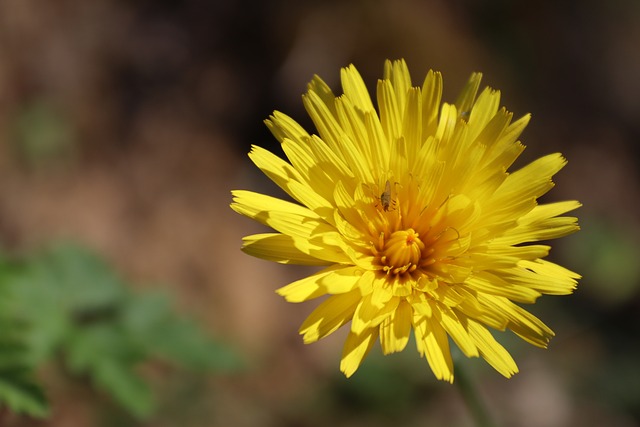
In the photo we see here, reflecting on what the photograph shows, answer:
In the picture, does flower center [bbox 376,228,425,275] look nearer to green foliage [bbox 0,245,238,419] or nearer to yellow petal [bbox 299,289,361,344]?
yellow petal [bbox 299,289,361,344]

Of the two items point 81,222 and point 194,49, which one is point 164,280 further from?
point 194,49

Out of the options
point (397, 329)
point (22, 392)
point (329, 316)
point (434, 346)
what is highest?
point (22, 392)

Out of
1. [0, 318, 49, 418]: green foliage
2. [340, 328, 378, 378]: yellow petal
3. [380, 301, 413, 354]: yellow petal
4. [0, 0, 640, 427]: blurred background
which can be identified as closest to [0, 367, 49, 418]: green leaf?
[0, 318, 49, 418]: green foliage

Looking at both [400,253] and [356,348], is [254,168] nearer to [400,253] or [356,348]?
[400,253]

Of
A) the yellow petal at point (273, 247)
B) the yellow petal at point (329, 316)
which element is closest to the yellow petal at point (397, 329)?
the yellow petal at point (329, 316)

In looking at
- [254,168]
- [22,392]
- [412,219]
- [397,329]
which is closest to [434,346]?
[397,329]

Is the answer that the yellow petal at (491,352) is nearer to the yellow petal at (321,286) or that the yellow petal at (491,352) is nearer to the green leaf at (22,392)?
the yellow petal at (321,286)

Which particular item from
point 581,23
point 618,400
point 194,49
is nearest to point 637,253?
point 618,400

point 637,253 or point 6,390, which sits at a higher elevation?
point 6,390
